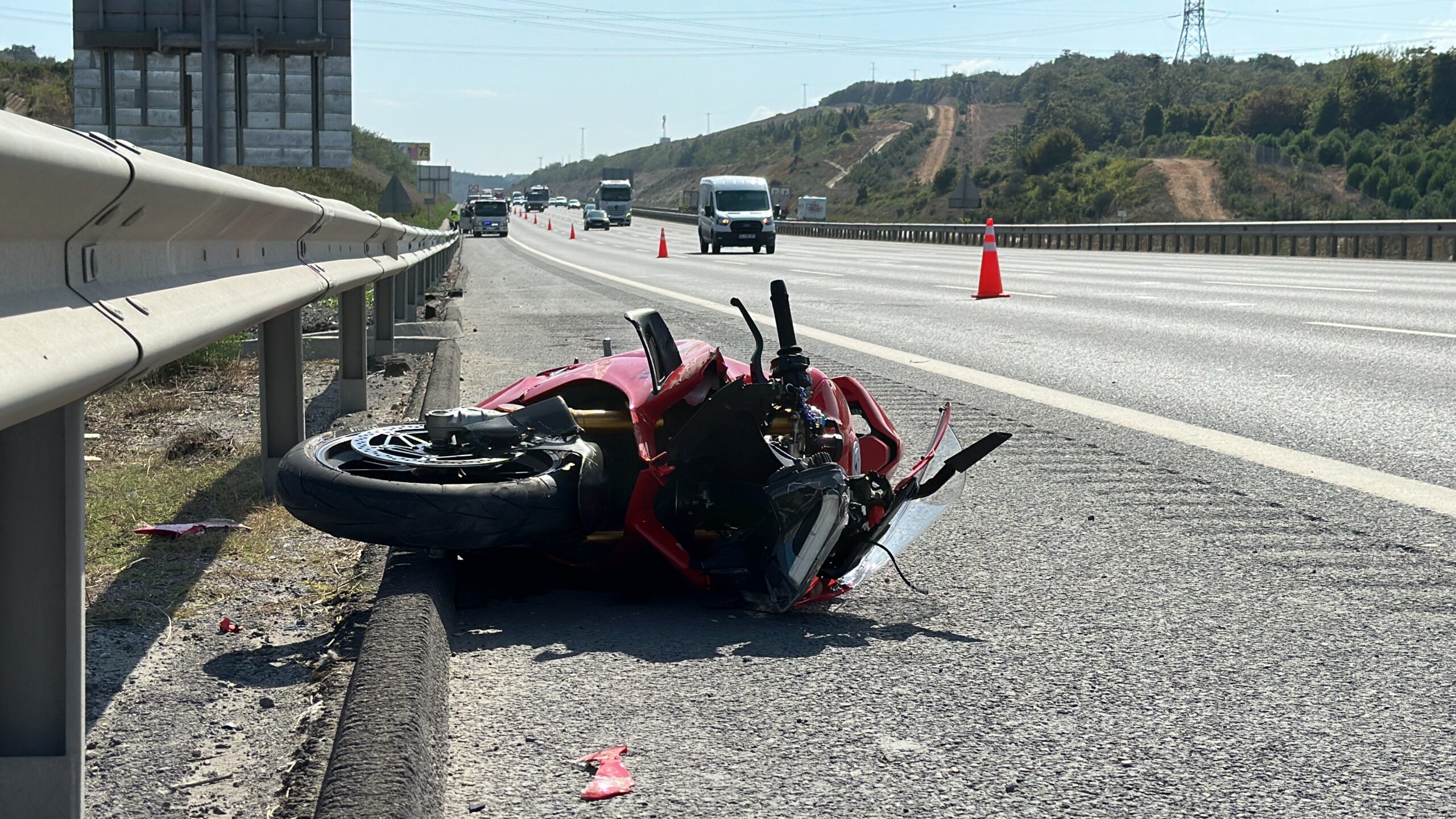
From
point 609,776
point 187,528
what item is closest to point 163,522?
point 187,528

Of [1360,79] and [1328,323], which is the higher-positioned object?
[1360,79]

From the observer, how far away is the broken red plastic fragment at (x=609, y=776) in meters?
2.83

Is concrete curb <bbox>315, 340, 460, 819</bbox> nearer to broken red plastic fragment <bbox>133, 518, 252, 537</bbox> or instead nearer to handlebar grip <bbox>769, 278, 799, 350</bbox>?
broken red plastic fragment <bbox>133, 518, 252, 537</bbox>

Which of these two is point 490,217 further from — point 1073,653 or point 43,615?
point 43,615

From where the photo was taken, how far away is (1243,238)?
122ft

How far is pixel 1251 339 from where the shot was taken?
12.0 meters

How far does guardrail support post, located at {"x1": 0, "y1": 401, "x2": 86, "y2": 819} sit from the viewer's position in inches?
91.5

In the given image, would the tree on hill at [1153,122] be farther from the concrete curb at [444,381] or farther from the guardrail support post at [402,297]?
the concrete curb at [444,381]

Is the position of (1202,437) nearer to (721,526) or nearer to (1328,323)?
(721,526)

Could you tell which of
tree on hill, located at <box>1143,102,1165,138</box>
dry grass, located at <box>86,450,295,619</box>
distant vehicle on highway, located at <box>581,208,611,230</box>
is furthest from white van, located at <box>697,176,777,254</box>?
tree on hill, located at <box>1143,102,1165,138</box>

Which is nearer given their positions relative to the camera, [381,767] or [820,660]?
[381,767]

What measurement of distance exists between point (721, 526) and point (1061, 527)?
4.68 ft

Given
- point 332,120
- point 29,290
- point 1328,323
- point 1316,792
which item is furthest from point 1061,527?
point 332,120

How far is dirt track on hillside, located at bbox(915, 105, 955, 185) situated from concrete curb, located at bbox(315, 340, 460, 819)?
383ft
